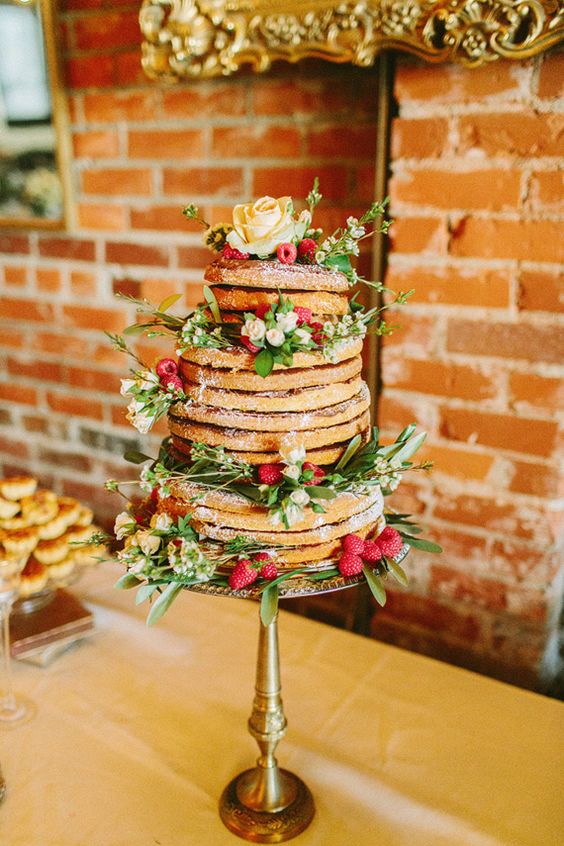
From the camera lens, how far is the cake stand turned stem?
2.92 feet

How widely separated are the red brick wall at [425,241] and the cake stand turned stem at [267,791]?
524 millimetres

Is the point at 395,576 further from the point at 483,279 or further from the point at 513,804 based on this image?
the point at 483,279

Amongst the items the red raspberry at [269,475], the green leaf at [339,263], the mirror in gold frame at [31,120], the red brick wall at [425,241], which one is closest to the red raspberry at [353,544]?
the red raspberry at [269,475]

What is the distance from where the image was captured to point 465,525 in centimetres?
128

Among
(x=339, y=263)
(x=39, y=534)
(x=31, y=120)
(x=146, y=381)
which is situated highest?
(x=31, y=120)

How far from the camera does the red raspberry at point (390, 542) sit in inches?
31.8

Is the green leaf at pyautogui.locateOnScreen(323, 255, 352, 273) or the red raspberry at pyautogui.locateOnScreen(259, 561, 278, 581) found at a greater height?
the green leaf at pyautogui.locateOnScreen(323, 255, 352, 273)

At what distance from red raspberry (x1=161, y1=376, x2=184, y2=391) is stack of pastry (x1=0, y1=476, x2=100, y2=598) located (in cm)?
53

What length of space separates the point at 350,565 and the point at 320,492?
100 mm

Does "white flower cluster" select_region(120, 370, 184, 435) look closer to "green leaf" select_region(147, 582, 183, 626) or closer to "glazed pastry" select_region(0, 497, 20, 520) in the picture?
"green leaf" select_region(147, 582, 183, 626)

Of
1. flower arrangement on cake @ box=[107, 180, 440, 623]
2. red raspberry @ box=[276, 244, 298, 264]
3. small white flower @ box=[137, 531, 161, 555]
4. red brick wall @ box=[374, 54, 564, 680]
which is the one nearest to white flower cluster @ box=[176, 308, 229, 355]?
flower arrangement on cake @ box=[107, 180, 440, 623]

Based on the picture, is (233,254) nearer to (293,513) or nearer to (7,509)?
(293,513)

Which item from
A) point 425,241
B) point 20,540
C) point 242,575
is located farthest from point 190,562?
point 425,241

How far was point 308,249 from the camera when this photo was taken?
823 millimetres
